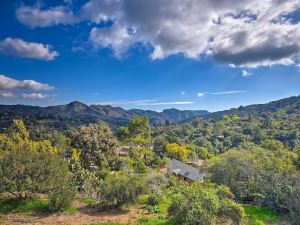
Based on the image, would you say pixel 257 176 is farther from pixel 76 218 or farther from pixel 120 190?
pixel 76 218

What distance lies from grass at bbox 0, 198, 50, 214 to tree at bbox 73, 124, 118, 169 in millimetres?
13529

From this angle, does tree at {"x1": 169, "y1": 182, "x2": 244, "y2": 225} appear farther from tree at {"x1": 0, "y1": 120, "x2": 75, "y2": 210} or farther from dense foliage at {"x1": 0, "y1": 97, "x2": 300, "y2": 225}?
tree at {"x1": 0, "y1": 120, "x2": 75, "y2": 210}

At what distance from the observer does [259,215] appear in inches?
835

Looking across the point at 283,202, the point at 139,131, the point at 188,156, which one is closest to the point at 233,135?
the point at 188,156

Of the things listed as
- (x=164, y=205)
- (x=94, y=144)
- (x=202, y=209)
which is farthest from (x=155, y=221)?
(x=94, y=144)

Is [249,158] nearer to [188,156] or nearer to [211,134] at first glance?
[188,156]

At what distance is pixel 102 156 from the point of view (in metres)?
35.0

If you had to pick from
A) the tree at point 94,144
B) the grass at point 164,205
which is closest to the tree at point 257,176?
the grass at point 164,205

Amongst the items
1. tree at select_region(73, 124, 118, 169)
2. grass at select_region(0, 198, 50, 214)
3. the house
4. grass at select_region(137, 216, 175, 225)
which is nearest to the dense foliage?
tree at select_region(73, 124, 118, 169)

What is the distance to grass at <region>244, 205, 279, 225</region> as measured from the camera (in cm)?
1940

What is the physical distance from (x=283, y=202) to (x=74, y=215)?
48.0ft

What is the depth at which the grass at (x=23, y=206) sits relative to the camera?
64.4 ft

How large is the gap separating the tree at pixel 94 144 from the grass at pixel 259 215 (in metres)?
17.7

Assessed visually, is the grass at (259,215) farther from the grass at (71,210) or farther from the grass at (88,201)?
the grass at (71,210)
